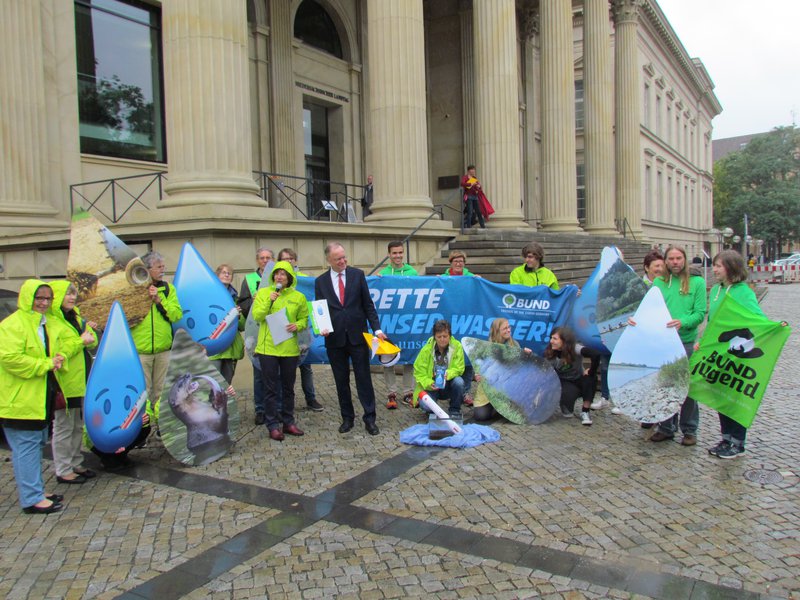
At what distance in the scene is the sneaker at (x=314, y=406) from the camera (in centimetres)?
790

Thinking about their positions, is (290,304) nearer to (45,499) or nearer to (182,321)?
(182,321)

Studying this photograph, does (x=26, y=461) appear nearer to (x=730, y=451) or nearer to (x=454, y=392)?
(x=454, y=392)

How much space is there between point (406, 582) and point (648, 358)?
11.5 feet

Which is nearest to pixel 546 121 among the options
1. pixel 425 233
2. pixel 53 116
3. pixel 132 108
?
pixel 425 233

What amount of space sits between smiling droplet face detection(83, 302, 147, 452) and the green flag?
4914mm

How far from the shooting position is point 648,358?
20.2 ft

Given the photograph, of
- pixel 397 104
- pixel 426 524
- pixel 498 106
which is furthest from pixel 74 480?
pixel 498 106

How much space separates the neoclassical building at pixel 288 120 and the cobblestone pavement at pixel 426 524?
4987 millimetres

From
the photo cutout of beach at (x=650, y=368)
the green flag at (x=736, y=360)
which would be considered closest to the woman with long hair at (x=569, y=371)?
the photo cutout of beach at (x=650, y=368)

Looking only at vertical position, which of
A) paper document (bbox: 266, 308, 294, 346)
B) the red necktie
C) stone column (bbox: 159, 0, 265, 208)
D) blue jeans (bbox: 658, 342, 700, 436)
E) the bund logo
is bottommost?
blue jeans (bbox: 658, 342, 700, 436)

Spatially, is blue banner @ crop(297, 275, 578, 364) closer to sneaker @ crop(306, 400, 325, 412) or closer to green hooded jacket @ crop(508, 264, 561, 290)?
green hooded jacket @ crop(508, 264, 561, 290)

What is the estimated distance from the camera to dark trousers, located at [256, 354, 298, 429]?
664 cm

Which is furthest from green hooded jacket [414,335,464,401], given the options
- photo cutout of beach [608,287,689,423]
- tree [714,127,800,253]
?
tree [714,127,800,253]

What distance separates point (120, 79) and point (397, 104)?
626cm
